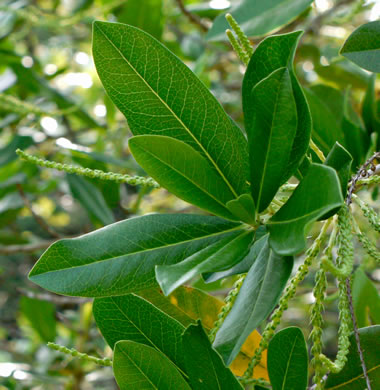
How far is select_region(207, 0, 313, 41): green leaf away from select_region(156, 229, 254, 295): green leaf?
0.52 m

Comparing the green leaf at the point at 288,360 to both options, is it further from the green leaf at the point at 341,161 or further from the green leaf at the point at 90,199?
the green leaf at the point at 90,199

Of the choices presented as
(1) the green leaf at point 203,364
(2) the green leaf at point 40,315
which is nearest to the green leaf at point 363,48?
(1) the green leaf at point 203,364

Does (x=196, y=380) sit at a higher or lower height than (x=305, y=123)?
lower

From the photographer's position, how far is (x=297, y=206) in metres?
0.49

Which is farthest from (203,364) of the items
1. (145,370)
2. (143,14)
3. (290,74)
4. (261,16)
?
(143,14)

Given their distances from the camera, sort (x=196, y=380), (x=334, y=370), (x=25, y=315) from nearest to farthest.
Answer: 1. (x=334, y=370)
2. (x=196, y=380)
3. (x=25, y=315)

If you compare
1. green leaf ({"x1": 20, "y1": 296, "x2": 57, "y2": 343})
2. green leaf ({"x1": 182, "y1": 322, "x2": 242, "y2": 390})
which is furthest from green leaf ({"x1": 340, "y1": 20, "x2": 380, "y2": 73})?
green leaf ({"x1": 20, "y1": 296, "x2": 57, "y2": 343})

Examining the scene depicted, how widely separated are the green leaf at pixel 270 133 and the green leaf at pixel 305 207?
4cm

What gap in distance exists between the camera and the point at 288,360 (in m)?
0.53

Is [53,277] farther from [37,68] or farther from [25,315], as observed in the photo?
[37,68]

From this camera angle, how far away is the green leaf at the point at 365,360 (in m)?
0.60

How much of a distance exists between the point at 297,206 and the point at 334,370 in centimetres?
15

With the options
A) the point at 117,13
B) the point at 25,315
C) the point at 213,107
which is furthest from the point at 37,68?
the point at 213,107

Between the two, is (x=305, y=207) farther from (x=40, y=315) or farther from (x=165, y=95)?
(x=40, y=315)
